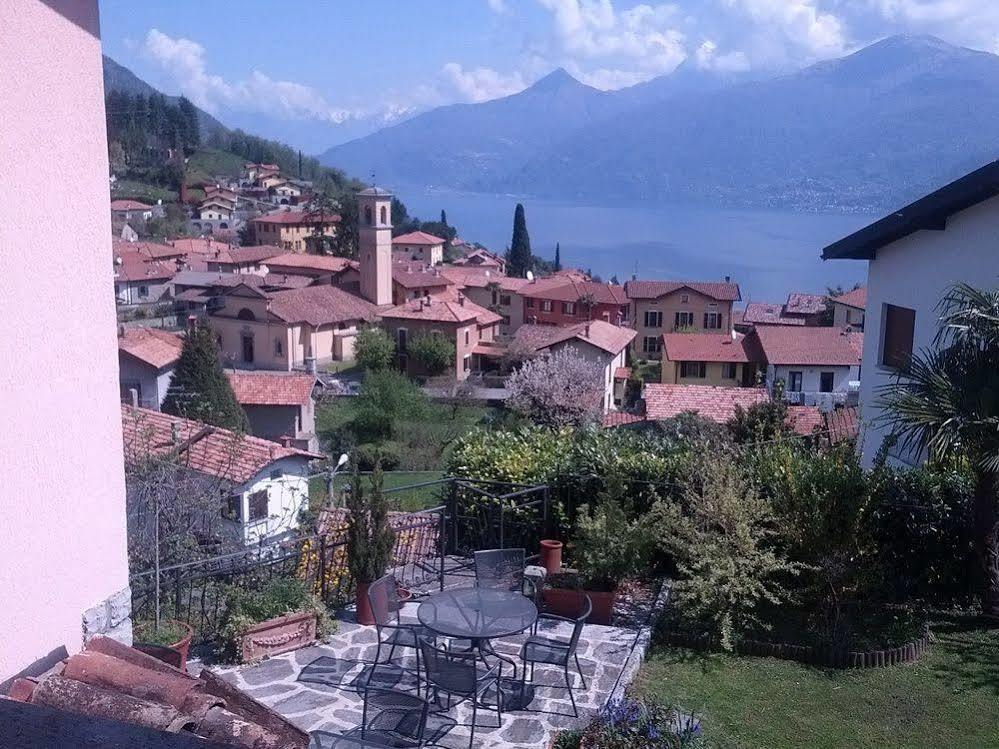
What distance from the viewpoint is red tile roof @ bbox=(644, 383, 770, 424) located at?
113 ft

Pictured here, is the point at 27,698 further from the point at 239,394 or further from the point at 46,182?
the point at 239,394

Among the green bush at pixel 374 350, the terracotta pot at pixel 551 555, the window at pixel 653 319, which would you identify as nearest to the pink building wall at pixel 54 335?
the terracotta pot at pixel 551 555

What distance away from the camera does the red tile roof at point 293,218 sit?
97.0 m

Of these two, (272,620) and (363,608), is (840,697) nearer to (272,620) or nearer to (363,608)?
(363,608)

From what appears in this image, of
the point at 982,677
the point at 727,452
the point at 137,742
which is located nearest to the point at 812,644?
the point at 982,677

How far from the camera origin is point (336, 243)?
88.2 metres

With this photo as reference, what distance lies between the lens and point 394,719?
657 centimetres

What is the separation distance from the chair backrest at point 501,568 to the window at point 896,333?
807cm

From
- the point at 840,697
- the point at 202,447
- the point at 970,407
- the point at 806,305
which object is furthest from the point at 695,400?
the point at 806,305

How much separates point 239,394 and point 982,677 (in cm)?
3562

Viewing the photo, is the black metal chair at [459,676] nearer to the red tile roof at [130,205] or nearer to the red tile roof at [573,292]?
the red tile roof at [573,292]

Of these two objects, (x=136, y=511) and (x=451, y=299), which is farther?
(x=451, y=299)

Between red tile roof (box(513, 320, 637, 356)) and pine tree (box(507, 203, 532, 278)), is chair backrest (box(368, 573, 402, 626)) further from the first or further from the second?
pine tree (box(507, 203, 532, 278))

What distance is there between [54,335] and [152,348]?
1505 inches
